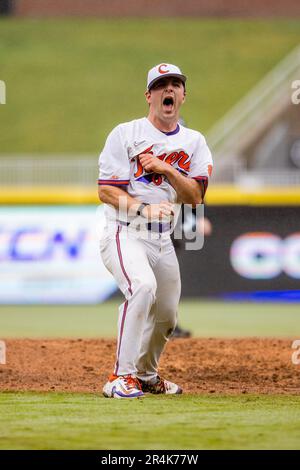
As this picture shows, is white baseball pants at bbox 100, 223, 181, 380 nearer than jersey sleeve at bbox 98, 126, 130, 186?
Yes

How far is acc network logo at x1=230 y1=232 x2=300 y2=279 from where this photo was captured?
16.8m

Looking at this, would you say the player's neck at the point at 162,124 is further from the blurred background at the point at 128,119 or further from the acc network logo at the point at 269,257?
the acc network logo at the point at 269,257

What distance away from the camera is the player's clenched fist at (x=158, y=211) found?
22.8 feet

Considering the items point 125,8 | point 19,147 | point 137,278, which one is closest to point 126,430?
point 137,278

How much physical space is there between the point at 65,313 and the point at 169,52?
1488 cm

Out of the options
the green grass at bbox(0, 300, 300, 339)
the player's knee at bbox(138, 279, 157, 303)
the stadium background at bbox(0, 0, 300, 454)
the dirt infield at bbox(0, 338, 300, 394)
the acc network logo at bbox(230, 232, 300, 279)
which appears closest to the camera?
the player's knee at bbox(138, 279, 157, 303)

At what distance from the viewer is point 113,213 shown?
7141 millimetres

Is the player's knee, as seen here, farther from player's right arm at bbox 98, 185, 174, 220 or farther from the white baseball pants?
player's right arm at bbox 98, 185, 174, 220

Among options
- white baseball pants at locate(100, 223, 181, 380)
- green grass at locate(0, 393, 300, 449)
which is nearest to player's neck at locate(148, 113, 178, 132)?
white baseball pants at locate(100, 223, 181, 380)

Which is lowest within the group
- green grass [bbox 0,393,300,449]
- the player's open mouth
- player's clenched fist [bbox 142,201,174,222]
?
green grass [bbox 0,393,300,449]

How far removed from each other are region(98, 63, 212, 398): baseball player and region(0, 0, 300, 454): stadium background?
514 mm

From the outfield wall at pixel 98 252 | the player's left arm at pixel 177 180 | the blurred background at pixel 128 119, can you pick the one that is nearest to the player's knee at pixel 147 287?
the player's left arm at pixel 177 180

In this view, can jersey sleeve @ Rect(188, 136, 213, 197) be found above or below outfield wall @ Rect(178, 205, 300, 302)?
above

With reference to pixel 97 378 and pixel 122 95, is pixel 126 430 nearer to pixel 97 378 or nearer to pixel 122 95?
pixel 97 378
